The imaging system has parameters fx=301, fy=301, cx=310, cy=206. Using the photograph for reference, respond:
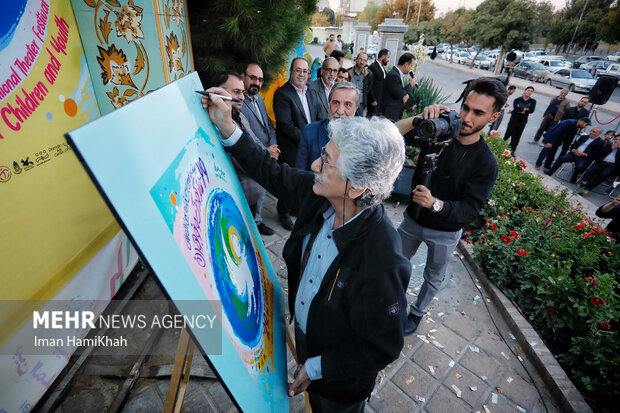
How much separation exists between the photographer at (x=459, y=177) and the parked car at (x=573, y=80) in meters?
22.5

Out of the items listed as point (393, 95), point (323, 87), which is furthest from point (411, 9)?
point (323, 87)

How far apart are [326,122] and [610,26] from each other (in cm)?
4182

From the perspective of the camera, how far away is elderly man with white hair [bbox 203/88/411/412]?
124 centimetres

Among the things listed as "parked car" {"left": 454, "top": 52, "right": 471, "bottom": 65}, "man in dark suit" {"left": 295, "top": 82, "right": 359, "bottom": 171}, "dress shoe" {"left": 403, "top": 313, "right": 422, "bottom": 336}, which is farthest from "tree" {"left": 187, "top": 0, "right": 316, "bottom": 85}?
"parked car" {"left": 454, "top": 52, "right": 471, "bottom": 65}

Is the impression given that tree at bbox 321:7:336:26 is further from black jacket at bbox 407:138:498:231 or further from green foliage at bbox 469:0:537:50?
black jacket at bbox 407:138:498:231

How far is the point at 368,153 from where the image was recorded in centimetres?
120

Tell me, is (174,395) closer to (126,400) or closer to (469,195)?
(126,400)

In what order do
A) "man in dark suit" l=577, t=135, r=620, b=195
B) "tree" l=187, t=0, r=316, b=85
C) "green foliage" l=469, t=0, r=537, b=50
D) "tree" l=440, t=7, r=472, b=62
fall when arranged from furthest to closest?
"tree" l=440, t=7, r=472, b=62 < "green foliage" l=469, t=0, r=537, b=50 < "man in dark suit" l=577, t=135, r=620, b=195 < "tree" l=187, t=0, r=316, b=85

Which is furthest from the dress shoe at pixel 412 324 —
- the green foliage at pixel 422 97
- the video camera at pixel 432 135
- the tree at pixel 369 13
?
the tree at pixel 369 13

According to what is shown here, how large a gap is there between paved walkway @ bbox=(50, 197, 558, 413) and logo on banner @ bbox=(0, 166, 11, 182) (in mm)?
1552

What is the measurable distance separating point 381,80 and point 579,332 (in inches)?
219

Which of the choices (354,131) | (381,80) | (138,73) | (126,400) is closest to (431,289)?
(354,131)

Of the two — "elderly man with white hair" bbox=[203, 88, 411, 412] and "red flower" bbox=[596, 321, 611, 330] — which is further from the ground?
"elderly man with white hair" bbox=[203, 88, 411, 412]

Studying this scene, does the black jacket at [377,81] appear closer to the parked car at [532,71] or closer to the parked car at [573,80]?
the parked car at [573,80]
